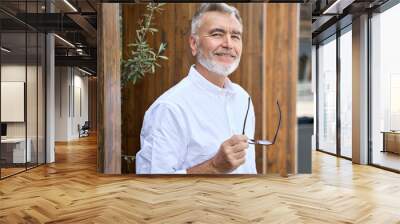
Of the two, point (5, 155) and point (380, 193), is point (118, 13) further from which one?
point (380, 193)

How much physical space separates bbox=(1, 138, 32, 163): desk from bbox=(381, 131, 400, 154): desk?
21.7ft

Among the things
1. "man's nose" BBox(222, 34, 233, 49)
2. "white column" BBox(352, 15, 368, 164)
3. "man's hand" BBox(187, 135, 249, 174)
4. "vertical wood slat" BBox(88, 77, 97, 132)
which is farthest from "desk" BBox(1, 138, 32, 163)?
"vertical wood slat" BBox(88, 77, 97, 132)

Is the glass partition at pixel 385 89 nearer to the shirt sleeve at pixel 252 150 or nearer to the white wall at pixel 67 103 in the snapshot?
the shirt sleeve at pixel 252 150

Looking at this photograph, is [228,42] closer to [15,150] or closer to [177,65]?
[177,65]

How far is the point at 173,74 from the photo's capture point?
6414 mm

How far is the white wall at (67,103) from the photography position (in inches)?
623

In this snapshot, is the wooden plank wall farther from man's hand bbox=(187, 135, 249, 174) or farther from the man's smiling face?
man's hand bbox=(187, 135, 249, 174)

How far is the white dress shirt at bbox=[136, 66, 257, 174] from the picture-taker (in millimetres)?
6156

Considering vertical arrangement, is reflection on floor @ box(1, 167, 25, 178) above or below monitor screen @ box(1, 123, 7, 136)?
below

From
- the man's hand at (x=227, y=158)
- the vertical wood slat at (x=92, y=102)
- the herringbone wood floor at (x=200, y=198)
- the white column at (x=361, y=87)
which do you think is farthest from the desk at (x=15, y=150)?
the vertical wood slat at (x=92, y=102)

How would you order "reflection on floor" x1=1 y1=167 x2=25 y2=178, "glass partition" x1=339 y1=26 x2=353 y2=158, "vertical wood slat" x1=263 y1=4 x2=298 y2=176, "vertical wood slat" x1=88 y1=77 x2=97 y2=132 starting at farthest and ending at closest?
"vertical wood slat" x1=88 y1=77 x2=97 y2=132, "glass partition" x1=339 y1=26 x2=353 y2=158, "reflection on floor" x1=1 y1=167 x2=25 y2=178, "vertical wood slat" x1=263 y1=4 x2=298 y2=176

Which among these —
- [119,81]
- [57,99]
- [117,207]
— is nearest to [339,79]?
[119,81]

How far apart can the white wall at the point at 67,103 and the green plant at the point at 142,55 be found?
1022 cm

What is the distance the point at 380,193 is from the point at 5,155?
564cm
